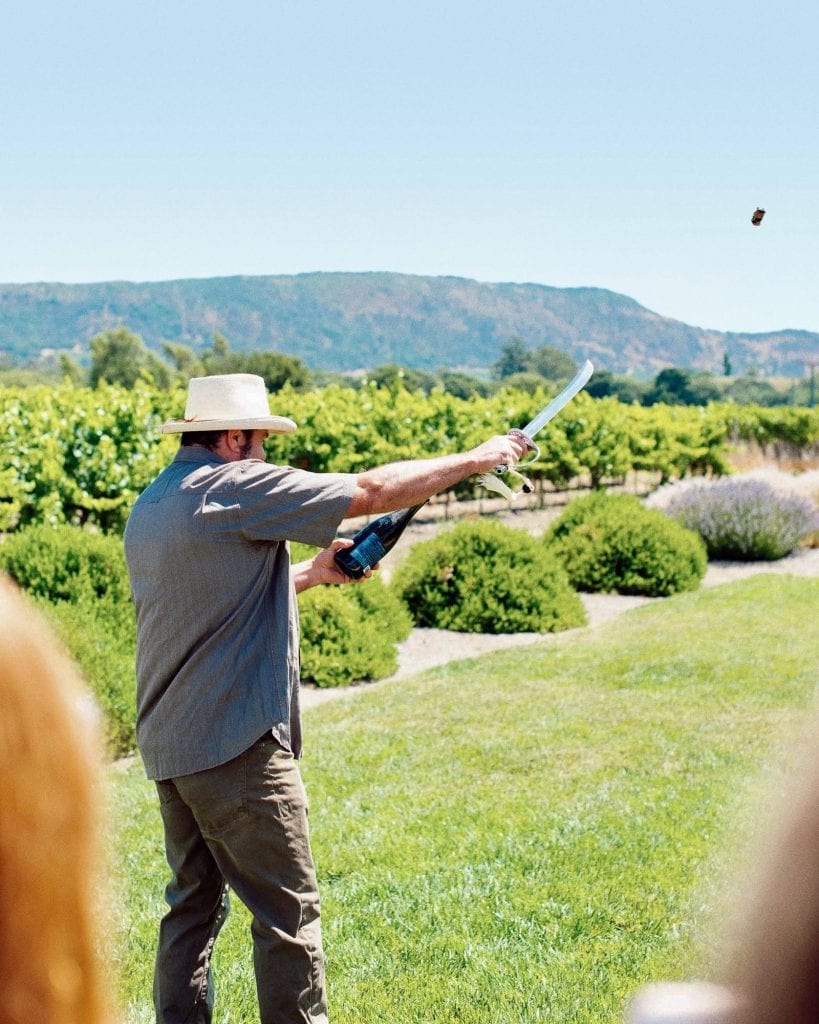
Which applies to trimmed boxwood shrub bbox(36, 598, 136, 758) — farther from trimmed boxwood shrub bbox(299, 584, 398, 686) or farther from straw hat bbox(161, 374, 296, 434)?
straw hat bbox(161, 374, 296, 434)

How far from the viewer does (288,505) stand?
339 centimetres

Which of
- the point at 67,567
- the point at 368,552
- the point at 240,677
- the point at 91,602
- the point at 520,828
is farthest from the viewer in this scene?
the point at 67,567

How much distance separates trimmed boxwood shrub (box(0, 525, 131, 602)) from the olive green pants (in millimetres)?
5747

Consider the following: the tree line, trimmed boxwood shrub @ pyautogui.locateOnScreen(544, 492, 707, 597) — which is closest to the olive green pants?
trimmed boxwood shrub @ pyautogui.locateOnScreen(544, 492, 707, 597)

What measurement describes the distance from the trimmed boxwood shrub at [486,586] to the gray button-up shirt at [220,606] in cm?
876

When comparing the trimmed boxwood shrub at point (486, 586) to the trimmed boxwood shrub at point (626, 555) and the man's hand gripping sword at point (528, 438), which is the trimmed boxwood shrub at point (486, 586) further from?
the man's hand gripping sword at point (528, 438)

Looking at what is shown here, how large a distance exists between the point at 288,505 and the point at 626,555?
11.8 m

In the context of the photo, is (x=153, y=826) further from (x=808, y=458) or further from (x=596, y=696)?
(x=808, y=458)

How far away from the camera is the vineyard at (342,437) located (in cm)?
1675

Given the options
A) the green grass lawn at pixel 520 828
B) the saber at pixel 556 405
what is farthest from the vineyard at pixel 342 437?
the saber at pixel 556 405

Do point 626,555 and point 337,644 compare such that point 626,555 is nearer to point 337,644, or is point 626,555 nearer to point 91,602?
point 337,644

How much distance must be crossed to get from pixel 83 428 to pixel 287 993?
1519 cm

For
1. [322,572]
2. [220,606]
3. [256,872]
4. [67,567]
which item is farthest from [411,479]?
[67,567]

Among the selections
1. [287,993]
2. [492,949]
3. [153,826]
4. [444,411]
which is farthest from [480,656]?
[444,411]
